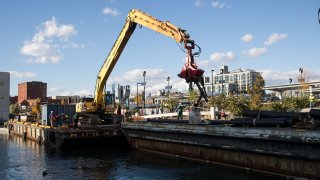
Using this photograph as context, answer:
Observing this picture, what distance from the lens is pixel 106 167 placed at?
89.2ft

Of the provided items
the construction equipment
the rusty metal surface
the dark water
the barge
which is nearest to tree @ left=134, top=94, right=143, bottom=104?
the construction equipment

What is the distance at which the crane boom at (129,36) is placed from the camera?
3122 centimetres

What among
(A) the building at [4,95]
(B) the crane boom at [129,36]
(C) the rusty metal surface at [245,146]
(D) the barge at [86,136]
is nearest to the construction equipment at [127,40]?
(B) the crane boom at [129,36]

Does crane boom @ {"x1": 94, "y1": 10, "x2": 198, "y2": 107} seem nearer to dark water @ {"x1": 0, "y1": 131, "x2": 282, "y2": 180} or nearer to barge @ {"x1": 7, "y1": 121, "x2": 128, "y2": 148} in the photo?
barge @ {"x1": 7, "y1": 121, "x2": 128, "y2": 148}

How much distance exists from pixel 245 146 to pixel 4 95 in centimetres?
10172

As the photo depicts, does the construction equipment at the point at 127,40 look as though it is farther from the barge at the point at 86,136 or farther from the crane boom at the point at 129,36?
the barge at the point at 86,136

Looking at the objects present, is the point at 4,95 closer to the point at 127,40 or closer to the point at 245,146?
the point at 127,40

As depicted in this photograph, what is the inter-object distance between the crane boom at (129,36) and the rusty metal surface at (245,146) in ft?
21.6

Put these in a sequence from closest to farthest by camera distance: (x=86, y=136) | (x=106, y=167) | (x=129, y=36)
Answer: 1. (x=106, y=167)
2. (x=86, y=136)
3. (x=129, y=36)

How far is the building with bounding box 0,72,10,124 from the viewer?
110 meters

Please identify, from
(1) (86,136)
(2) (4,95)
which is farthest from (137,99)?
(1) (86,136)

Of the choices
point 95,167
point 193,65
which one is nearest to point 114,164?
point 95,167

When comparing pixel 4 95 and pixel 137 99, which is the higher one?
pixel 4 95

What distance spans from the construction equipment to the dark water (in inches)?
214
